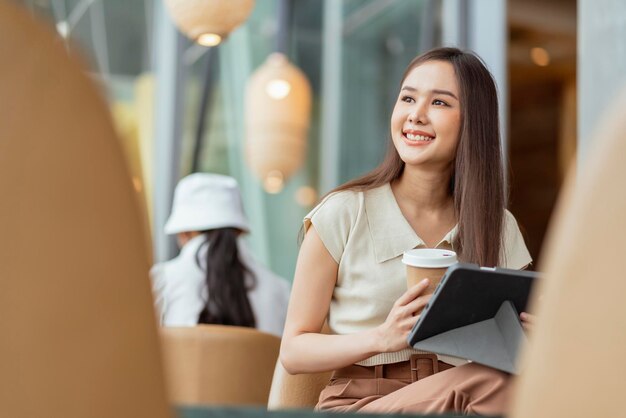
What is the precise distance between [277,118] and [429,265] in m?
4.66

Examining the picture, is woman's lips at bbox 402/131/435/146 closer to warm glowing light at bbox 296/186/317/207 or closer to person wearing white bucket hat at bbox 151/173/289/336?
person wearing white bucket hat at bbox 151/173/289/336

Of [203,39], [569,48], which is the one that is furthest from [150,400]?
[569,48]

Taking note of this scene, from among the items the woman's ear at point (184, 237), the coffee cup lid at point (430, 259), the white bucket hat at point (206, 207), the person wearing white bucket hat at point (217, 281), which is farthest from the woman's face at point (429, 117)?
the woman's ear at point (184, 237)

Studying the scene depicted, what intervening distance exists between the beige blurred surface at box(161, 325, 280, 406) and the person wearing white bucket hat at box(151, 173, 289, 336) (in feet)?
2.42

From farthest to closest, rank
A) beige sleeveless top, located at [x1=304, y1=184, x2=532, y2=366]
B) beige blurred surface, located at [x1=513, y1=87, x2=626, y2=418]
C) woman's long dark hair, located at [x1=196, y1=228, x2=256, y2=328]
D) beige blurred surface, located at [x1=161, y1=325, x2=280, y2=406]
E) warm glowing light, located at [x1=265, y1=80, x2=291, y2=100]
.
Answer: warm glowing light, located at [x1=265, y1=80, x2=291, y2=100] < woman's long dark hair, located at [x1=196, y1=228, x2=256, y2=328] < beige blurred surface, located at [x1=161, y1=325, x2=280, y2=406] < beige sleeveless top, located at [x1=304, y1=184, x2=532, y2=366] < beige blurred surface, located at [x1=513, y1=87, x2=626, y2=418]

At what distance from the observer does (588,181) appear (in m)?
0.64

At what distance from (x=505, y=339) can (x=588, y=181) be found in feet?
3.99

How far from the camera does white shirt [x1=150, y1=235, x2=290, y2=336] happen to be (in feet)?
13.5

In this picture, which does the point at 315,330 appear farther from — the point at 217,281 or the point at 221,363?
the point at 217,281

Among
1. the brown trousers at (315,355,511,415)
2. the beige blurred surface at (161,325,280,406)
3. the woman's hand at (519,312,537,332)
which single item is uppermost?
the woman's hand at (519,312,537,332)

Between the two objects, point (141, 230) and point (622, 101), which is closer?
point (622, 101)

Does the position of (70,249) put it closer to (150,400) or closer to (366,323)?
(150,400)

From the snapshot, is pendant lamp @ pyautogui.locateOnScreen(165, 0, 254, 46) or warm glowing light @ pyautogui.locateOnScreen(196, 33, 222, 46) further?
warm glowing light @ pyautogui.locateOnScreen(196, 33, 222, 46)

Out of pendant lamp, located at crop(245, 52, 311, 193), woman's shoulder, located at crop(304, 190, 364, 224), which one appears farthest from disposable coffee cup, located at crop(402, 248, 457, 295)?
pendant lamp, located at crop(245, 52, 311, 193)
